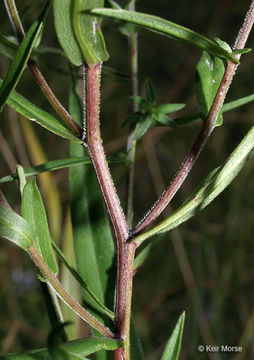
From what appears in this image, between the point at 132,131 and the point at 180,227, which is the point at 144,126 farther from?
the point at 180,227

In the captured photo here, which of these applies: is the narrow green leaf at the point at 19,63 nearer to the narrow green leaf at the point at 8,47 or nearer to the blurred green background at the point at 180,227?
the narrow green leaf at the point at 8,47

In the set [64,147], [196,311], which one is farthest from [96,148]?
[64,147]

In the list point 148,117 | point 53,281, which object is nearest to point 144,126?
point 148,117

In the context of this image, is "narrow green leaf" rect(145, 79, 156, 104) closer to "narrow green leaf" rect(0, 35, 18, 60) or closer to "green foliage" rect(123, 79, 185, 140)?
"green foliage" rect(123, 79, 185, 140)

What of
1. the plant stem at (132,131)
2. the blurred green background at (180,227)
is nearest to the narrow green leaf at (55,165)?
the plant stem at (132,131)

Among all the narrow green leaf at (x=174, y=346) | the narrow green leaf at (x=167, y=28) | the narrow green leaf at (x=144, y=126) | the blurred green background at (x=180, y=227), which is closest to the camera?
the narrow green leaf at (x=167, y=28)

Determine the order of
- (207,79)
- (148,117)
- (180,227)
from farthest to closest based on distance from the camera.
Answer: (180,227) < (148,117) < (207,79)
